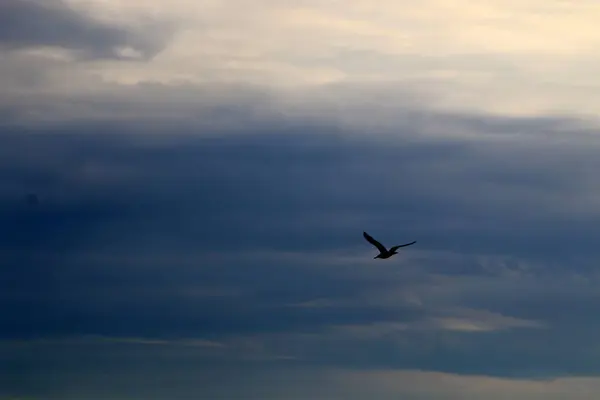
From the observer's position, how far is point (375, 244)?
163m
